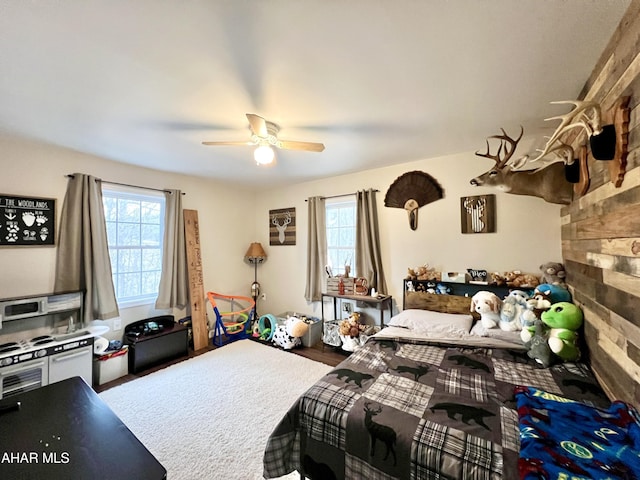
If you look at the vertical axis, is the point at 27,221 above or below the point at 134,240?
above

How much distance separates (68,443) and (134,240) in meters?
3.15

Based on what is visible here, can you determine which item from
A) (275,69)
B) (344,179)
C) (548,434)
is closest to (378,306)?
(344,179)

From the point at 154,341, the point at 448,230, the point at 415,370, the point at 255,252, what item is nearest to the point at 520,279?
the point at 448,230

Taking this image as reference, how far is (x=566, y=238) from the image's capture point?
2.27m

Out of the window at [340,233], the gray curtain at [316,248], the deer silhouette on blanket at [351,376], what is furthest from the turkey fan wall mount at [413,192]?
the deer silhouette on blanket at [351,376]

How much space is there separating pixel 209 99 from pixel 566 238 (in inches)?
126

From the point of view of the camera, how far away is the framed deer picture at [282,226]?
14.8 feet

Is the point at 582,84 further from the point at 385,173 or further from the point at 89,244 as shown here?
the point at 89,244

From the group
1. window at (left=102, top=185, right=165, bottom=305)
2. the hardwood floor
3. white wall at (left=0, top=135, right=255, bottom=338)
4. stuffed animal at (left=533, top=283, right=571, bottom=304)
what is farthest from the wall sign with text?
stuffed animal at (left=533, top=283, right=571, bottom=304)

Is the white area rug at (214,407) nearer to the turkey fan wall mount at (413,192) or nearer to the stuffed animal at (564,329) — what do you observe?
the stuffed animal at (564,329)

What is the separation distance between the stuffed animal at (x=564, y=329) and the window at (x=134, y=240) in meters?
4.41

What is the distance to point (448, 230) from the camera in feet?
10.1

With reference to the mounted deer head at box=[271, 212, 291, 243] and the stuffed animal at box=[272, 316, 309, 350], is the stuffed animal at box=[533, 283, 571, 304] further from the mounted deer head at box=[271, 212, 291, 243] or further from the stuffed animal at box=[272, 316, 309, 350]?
the mounted deer head at box=[271, 212, 291, 243]

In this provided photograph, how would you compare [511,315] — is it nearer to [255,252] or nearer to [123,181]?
[255,252]
